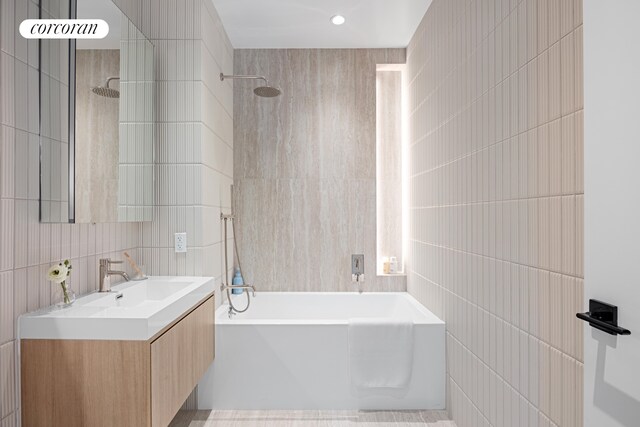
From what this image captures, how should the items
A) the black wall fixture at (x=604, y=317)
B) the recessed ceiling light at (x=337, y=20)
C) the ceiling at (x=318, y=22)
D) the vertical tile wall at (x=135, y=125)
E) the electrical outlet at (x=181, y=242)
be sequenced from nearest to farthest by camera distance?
the black wall fixture at (x=604, y=317)
the vertical tile wall at (x=135, y=125)
the electrical outlet at (x=181, y=242)
the ceiling at (x=318, y=22)
the recessed ceiling light at (x=337, y=20)

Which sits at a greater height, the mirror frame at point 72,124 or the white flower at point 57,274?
the mirror frame at point 72,124

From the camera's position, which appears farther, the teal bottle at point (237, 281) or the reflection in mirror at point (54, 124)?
the teal bottle at point (237, 281)

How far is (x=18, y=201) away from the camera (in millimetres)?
1532

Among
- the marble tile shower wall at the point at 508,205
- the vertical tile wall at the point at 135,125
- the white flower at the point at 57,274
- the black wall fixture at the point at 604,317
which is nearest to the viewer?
the black wall fixture at the point at 604,317

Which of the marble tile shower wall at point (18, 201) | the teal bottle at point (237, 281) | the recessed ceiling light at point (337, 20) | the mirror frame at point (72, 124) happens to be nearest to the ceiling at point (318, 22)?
the recessed ceiling light at point (337, 20)

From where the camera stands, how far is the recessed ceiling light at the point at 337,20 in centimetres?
300

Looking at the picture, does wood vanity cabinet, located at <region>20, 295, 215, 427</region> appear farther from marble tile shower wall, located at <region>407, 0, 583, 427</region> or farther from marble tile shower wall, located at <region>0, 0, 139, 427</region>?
marble tile shower wall, located at <region>407, 0, 583, 427</region>

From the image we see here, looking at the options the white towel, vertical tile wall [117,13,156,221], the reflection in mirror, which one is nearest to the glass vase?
the reflection in mirror

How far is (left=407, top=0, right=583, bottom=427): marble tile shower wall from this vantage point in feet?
4.49

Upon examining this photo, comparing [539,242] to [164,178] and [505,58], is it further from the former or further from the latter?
[164,178]

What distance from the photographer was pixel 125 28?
2320mm

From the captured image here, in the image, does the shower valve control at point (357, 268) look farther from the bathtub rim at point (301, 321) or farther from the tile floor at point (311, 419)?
the tile floor at point (311, 419)

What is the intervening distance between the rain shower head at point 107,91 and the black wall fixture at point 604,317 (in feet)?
7.05

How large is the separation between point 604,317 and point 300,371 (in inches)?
74.9
